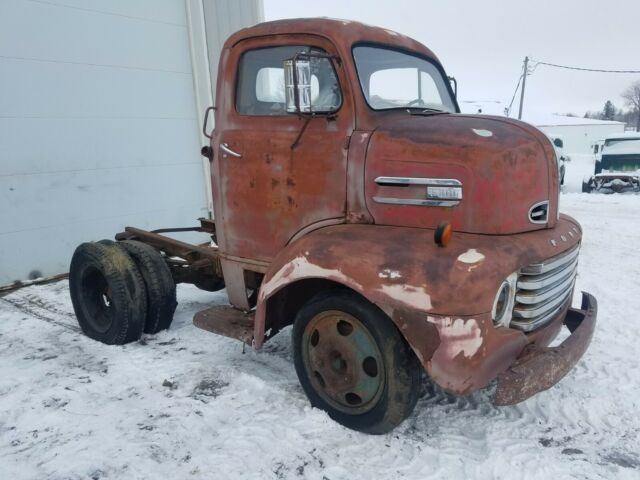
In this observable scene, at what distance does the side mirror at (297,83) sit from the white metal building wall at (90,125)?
14.7 feet

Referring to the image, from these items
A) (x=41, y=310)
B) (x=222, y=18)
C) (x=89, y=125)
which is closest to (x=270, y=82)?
(x=41, y=310)

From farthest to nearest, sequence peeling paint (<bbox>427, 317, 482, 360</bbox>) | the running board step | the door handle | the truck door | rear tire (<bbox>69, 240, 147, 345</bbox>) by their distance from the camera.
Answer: rear tire (<bbox>69, 240, 147, 345</bbox>)
the door handle
the running board step
the truck door
peeling paint (<bbox>427, 317, 482, 360</bbox>)

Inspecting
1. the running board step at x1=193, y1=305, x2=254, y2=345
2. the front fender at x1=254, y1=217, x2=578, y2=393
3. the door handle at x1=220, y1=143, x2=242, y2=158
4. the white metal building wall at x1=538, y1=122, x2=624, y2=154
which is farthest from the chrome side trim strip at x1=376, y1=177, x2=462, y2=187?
the white metal building wall at x1=538, y1=122, x2=624, y2=154

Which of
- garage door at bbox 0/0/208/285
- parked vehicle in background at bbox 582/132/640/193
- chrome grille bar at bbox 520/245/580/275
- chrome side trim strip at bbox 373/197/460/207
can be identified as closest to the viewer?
chrome grille bar at bbox 520/245/580/275

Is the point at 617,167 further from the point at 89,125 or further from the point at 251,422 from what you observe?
the point at 251,422

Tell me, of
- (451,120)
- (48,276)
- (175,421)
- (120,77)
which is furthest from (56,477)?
(120,77)

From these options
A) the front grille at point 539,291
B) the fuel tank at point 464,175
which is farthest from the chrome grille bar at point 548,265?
the fuel tank at point 464,175

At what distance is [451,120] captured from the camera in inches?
114

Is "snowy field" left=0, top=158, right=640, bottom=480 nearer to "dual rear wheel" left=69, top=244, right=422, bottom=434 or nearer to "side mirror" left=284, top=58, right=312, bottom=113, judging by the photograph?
"dual rear wheel" left=69, top=244, right=422, bottom=434

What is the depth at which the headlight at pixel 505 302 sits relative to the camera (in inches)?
98.0

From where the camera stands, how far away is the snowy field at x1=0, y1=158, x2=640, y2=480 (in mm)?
2570

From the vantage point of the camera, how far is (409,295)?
2422 millimetres

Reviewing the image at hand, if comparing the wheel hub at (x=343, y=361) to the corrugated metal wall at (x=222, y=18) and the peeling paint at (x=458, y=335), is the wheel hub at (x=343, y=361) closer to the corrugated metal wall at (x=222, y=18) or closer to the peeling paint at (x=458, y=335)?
the peeling paint at (x=458, y=335)

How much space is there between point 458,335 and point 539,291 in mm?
659
